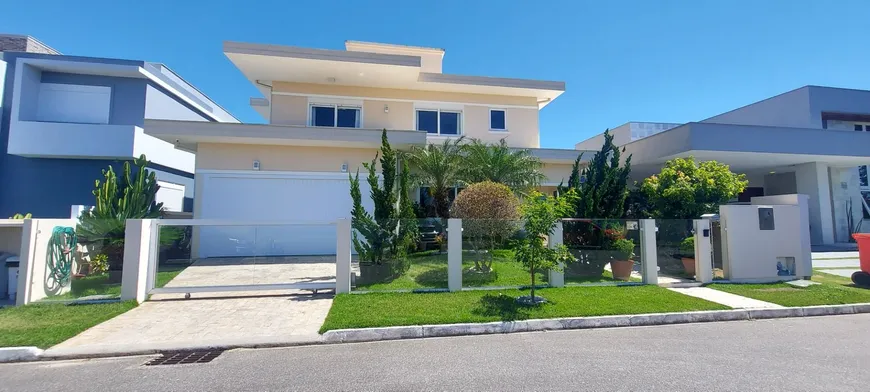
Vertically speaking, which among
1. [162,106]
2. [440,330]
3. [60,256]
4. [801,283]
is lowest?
[440,330]

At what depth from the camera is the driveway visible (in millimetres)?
5730

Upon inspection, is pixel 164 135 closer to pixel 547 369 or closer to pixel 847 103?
pixel 547 369

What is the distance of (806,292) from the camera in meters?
8.59

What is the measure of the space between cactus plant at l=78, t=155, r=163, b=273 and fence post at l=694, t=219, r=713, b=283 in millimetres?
13641

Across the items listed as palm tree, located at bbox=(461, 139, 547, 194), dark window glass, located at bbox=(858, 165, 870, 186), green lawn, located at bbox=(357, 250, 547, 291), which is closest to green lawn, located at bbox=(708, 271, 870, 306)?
green lawn, located at bbox=(357, 250, 547, 291)

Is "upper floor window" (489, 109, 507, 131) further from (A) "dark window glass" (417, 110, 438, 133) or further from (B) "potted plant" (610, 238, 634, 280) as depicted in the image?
(B) "potted plant" (610, 238, 634, 280)

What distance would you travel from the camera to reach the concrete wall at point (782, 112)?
19172 mm

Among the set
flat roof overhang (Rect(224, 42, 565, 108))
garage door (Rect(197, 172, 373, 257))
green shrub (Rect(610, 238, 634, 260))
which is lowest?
green shrub (Rect(610, 238, 634, 260))

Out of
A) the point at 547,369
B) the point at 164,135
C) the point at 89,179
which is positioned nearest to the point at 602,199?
the point at 547,369

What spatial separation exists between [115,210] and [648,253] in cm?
1302

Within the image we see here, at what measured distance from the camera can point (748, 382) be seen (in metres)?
4.20

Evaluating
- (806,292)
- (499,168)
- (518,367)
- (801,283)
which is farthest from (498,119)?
(518,367)

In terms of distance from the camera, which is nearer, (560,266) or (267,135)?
(560,266)

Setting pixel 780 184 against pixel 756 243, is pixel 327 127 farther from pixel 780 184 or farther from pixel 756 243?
pixel 780 184
